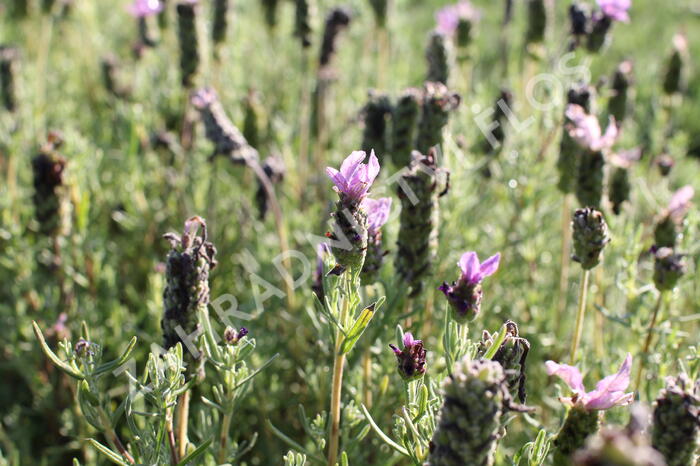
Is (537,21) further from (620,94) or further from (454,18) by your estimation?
(620,94)

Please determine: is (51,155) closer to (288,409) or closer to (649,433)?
(288,409)

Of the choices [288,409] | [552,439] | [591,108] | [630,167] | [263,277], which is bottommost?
[288,409]

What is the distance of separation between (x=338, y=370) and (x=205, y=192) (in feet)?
5.94

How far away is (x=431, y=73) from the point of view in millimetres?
2621

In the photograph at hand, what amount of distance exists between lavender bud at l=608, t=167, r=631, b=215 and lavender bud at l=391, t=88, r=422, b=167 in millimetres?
708

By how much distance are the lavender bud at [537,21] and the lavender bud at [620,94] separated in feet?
1.45

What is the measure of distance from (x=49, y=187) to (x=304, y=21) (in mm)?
1286

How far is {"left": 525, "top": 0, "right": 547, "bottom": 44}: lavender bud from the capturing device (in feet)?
10.3

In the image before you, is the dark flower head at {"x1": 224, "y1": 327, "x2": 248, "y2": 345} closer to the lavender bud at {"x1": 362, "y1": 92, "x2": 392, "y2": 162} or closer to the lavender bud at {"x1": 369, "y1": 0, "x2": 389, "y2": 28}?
the lavender bud at {"x1": 362, "y1": 92, "x2": 392, "y2": 162}

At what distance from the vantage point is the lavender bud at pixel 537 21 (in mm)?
3135

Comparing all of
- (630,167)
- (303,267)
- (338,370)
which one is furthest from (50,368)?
(630,167)

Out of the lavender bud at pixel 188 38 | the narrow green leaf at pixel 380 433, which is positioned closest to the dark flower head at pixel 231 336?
the narrow green leaf at pixel 380 433

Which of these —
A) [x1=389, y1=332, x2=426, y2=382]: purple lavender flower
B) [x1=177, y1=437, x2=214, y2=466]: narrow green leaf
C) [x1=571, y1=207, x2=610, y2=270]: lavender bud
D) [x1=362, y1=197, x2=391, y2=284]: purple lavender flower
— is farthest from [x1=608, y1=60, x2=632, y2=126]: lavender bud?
[x1=177, y1=437, x2=214, y2=466]: narrow green leaf

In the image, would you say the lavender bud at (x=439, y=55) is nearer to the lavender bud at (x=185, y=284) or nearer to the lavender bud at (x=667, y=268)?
the lavender bud at (x=667, y=268)
